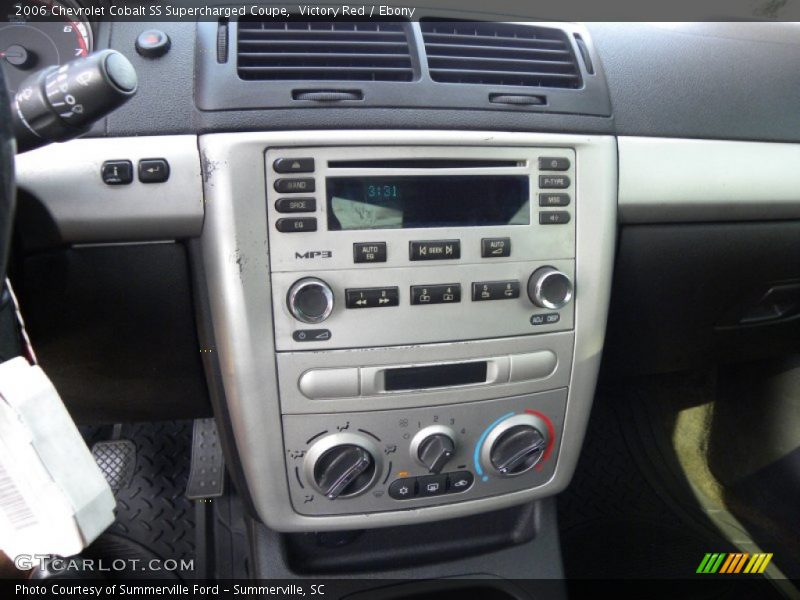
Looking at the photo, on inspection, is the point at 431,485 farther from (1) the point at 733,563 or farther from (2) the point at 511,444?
(1) the point at 733,563

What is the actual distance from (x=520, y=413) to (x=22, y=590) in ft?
3.26

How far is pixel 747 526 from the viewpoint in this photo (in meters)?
1.58

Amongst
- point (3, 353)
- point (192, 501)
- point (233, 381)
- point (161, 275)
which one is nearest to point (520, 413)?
point (233, 381)

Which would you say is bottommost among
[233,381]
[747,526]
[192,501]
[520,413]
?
[747,526]

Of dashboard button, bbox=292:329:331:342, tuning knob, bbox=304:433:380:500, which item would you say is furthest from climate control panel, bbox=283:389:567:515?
dashboard button, bbox=292:329:331:342

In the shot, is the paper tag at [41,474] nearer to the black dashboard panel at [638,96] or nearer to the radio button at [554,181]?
the black dashboard panel at [638,96]

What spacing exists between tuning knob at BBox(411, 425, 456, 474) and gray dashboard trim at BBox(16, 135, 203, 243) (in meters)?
0.45

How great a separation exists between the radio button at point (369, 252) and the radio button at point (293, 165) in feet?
0.39

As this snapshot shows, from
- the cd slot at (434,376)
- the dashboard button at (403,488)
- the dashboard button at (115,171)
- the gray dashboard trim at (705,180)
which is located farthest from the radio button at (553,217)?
the dashboard button at (115,171)

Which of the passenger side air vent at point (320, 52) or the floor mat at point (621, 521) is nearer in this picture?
the passenger side air vent at point (320, 52)

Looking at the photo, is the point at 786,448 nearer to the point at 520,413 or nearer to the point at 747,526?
the point at 747,526

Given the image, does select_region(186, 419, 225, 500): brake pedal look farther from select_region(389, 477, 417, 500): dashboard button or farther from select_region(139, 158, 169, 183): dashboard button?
select_region(139, 158, 169, 183): dashboard button

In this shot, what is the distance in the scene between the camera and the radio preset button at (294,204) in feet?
2.79

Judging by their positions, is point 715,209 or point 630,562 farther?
point 630,562
